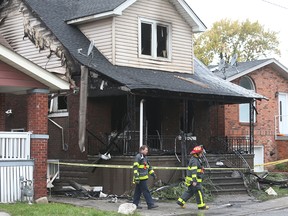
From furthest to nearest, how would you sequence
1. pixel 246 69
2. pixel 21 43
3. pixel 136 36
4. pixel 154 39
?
pixel 246 69, pixel 21 43, pixel 154 39, pixel 136 36

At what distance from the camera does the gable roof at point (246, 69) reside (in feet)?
77.8

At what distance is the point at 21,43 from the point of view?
771 inches

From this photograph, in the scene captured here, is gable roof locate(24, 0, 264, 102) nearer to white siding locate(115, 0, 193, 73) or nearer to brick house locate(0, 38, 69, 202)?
white siding locate(115, 0, 193, 73)

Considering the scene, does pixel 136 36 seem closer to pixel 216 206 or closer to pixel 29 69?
pixel 29 69

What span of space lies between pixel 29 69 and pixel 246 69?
42.6 feet

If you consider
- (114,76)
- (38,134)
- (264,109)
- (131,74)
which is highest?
(131,74)

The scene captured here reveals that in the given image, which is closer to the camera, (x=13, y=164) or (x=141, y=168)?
(x=141, y=168)

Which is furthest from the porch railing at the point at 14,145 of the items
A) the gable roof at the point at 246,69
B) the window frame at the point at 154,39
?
the gable roof at the point at 246,69

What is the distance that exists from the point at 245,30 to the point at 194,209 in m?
44.7

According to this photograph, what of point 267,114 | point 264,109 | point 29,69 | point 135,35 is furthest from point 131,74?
point 267,114

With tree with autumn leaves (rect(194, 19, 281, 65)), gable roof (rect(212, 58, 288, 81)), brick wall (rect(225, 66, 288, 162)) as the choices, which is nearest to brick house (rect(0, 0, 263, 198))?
gable roof (rect(212, 58, 288, 81))

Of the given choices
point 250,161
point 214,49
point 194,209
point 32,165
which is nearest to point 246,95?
point 250,161

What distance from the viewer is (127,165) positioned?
1609 cm

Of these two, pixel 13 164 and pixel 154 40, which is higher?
pixel 154 40
